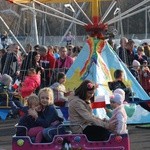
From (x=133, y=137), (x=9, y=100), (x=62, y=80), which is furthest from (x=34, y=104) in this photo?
(x=9, y=100)

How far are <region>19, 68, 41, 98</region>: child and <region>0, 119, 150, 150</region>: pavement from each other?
860mm

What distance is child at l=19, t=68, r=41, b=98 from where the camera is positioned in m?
16.5

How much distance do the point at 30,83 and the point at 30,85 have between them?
67 millimetres

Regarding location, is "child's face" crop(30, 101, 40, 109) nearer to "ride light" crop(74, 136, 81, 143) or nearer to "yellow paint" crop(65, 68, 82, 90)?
"ride light" crop(74, 136, 81, 143)

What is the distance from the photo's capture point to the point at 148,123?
14641 mm

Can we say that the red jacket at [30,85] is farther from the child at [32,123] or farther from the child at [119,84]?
the child at [32,123]

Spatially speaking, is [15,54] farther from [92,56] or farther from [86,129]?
[86,129]

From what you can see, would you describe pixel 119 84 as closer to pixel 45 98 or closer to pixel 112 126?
pixel 45 98

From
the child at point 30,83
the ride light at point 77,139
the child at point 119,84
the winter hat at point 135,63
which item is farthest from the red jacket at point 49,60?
the ride light at point 77,139

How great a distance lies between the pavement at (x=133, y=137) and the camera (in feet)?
40.5

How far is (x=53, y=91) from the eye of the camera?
14758 mm

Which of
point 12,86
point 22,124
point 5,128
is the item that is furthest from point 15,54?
point 22,124

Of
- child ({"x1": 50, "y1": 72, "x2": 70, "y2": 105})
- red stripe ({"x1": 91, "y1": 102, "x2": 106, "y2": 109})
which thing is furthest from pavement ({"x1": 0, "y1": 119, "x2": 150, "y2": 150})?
child ({"x1": 50, "y1": 72, "x2": 70, "y2": 105})

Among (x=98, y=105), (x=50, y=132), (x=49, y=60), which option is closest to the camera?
(x=50, y=132)
